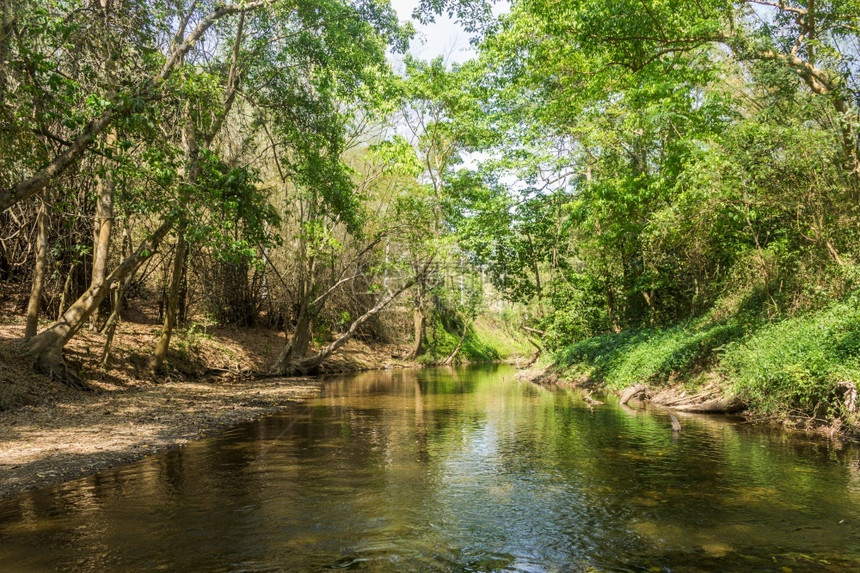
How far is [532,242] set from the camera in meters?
28.2

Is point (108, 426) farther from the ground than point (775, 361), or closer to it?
closer to it

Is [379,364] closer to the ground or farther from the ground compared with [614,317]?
closer to the ground

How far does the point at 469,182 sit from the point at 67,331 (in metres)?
18.7

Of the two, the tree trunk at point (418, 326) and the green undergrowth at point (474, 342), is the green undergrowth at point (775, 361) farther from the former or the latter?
the green undergrowth at point (474, 342)

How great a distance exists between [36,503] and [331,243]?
15.7m

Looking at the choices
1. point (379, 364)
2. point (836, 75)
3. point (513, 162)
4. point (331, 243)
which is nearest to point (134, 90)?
point (331, 243)

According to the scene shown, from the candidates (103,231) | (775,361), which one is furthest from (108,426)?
(775,361)

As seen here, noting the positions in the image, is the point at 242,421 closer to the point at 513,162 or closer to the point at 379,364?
the point at 513,162

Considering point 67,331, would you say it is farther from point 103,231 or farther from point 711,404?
point 711,404

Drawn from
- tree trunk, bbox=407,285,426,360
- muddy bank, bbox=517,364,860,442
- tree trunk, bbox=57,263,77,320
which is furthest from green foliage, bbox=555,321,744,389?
tree trunk, bbox=57,263,77,320

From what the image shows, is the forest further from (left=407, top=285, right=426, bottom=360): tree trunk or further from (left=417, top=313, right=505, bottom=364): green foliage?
(left=417, top=313, right=505, bottom=364): green foliage

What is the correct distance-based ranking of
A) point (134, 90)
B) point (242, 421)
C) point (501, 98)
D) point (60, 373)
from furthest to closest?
point (501, 98)
point (60, 373)
point (242, 421)
point (134, 90)

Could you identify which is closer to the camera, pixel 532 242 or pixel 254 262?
pixel 254 262

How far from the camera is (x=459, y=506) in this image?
6.52m
